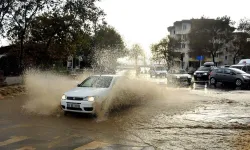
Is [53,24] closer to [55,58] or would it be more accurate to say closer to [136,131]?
[55,58]

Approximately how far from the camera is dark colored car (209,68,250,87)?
21.5m

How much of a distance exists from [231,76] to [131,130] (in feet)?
56.5

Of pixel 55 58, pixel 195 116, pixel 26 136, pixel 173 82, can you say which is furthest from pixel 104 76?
pixel 55 58

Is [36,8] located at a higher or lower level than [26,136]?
higher

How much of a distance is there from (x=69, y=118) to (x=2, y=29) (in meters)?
13.3

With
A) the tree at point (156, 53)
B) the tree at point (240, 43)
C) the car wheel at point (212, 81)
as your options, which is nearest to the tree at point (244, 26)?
the tree at point (240, 43)

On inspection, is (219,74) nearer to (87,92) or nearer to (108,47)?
(87,92)

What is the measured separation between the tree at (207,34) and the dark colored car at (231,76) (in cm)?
3221

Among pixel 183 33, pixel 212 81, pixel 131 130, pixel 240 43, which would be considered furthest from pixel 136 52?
pixel 131 130

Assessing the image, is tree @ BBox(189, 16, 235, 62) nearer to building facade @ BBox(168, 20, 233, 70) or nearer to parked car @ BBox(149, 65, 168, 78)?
parked car @ BBox(149, 65, 168, 78)

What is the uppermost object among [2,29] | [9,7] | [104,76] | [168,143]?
[9,7]

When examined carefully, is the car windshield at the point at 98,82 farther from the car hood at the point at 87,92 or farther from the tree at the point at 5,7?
the tree at the point at 5,7

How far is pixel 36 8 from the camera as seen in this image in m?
18.9

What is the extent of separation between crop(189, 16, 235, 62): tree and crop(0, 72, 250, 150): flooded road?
46533 millimetres
